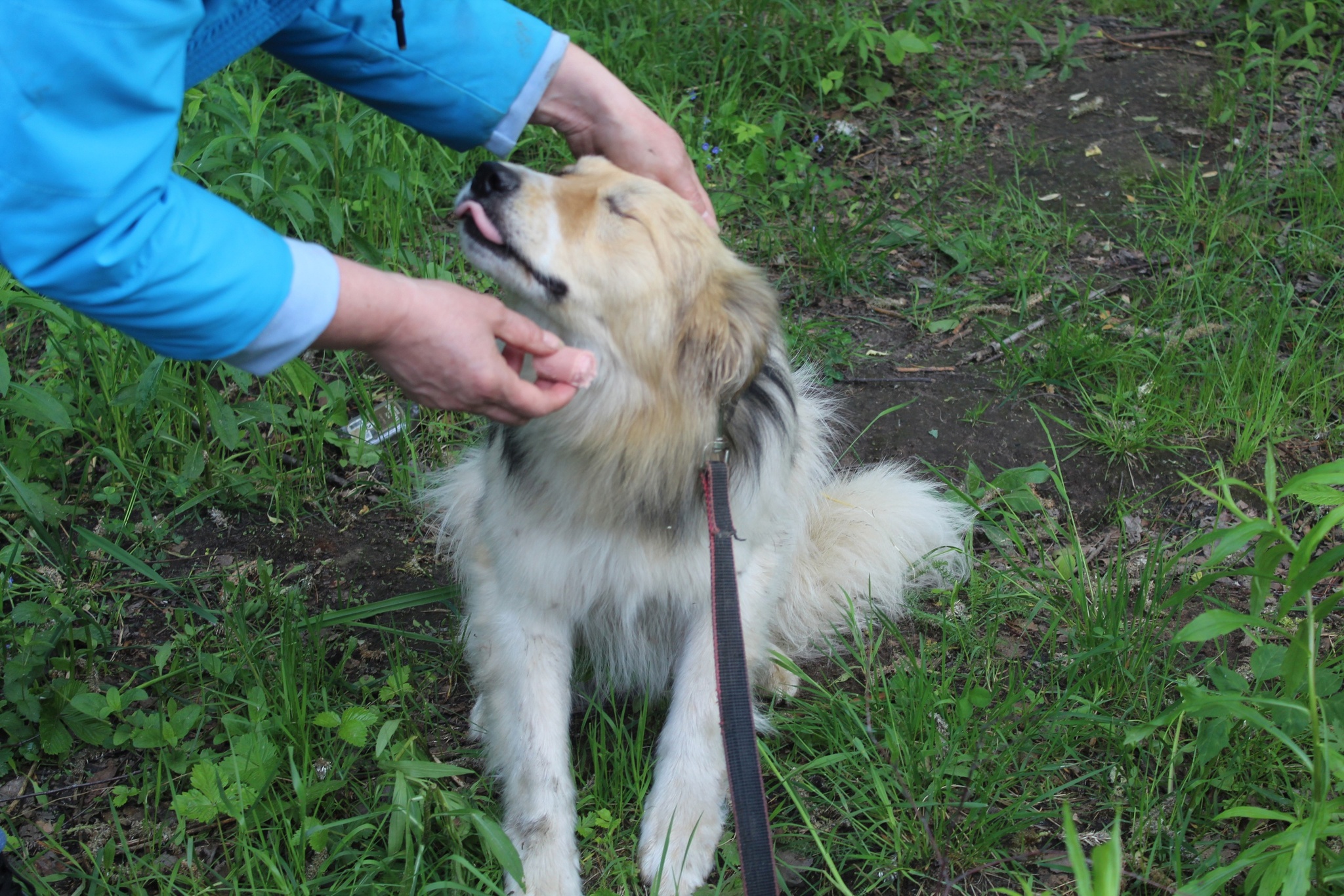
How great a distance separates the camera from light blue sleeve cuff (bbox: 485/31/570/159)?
81.7 inches

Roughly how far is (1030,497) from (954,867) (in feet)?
3.84

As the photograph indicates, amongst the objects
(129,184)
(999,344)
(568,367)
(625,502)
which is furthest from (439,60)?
(999,344)

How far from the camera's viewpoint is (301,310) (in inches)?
56.4

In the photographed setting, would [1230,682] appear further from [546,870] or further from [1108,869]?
[546,870]

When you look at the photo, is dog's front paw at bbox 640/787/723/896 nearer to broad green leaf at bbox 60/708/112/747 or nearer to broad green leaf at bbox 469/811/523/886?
broad green leaf at bbox 469/811/523/886

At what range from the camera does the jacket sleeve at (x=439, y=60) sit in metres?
1.86

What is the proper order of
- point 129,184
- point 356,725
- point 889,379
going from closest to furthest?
point 129,184, point 356,725, point 889,379

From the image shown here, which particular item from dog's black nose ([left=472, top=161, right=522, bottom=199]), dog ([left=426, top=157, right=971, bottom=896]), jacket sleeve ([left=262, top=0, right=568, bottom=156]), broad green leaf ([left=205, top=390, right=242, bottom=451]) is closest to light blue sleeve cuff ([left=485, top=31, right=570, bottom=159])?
jacket sleeve ([left=262, top=0, right=568, bottom=156])

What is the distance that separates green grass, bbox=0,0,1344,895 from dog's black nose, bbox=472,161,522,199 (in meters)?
1.05

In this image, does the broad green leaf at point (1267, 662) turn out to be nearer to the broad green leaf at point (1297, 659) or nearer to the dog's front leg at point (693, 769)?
the broad green leaf at point (1297, 659)

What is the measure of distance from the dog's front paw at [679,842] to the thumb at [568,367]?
889 millimetres

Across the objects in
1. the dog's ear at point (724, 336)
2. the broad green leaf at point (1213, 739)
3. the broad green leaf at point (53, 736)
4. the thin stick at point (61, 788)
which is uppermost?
the dog's ear at point (724, 336)

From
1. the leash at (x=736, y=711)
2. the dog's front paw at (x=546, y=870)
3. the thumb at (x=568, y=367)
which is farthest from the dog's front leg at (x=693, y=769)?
the thumb at (x=568, y=367)

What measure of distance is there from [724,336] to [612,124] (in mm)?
591
